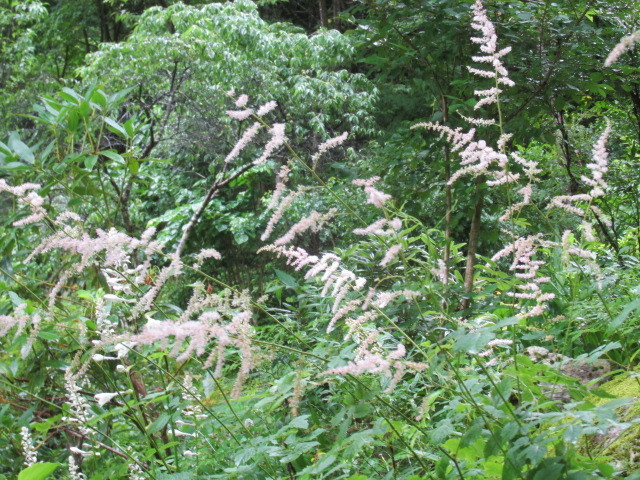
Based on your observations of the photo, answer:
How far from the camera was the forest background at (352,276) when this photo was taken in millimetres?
1096

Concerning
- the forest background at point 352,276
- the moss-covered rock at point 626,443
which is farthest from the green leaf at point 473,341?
the moss-covered rock at point 626,443

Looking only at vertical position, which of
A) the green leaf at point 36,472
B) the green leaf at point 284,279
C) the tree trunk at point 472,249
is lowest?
the tree trunk at point 472,249

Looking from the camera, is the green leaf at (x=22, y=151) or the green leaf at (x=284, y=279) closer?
the green leaf at (x=284, y=279)

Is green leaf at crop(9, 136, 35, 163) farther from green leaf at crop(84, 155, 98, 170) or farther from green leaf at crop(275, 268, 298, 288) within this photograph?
green leaf at crop(275, 268, 298, 288)

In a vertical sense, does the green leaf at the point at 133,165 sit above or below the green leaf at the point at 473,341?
below

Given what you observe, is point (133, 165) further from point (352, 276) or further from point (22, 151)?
point (352, 276)

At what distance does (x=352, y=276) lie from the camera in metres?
1.12

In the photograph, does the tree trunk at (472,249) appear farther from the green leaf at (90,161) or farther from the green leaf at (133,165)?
the green leaf at (90,161)

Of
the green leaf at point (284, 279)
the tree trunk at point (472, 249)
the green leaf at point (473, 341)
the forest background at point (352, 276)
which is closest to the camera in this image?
the green leaf at point (473, 341)

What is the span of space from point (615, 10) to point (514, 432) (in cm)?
198

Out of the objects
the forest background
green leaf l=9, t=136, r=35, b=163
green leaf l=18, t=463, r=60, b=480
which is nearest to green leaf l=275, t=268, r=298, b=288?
the forest background

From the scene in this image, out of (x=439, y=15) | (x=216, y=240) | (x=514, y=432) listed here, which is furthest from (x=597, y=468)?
(x=216, y=240)

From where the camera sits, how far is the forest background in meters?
1.10

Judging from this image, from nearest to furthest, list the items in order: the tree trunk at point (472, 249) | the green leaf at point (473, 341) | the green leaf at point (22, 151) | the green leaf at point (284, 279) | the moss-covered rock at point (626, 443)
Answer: the green leaf at point (473, 341)
the moss-covered rock at point (626, 443)
the green leaf at point (284, 279)
the green leaf at point (22, 151)
the tree trunk at point (472, 249)
